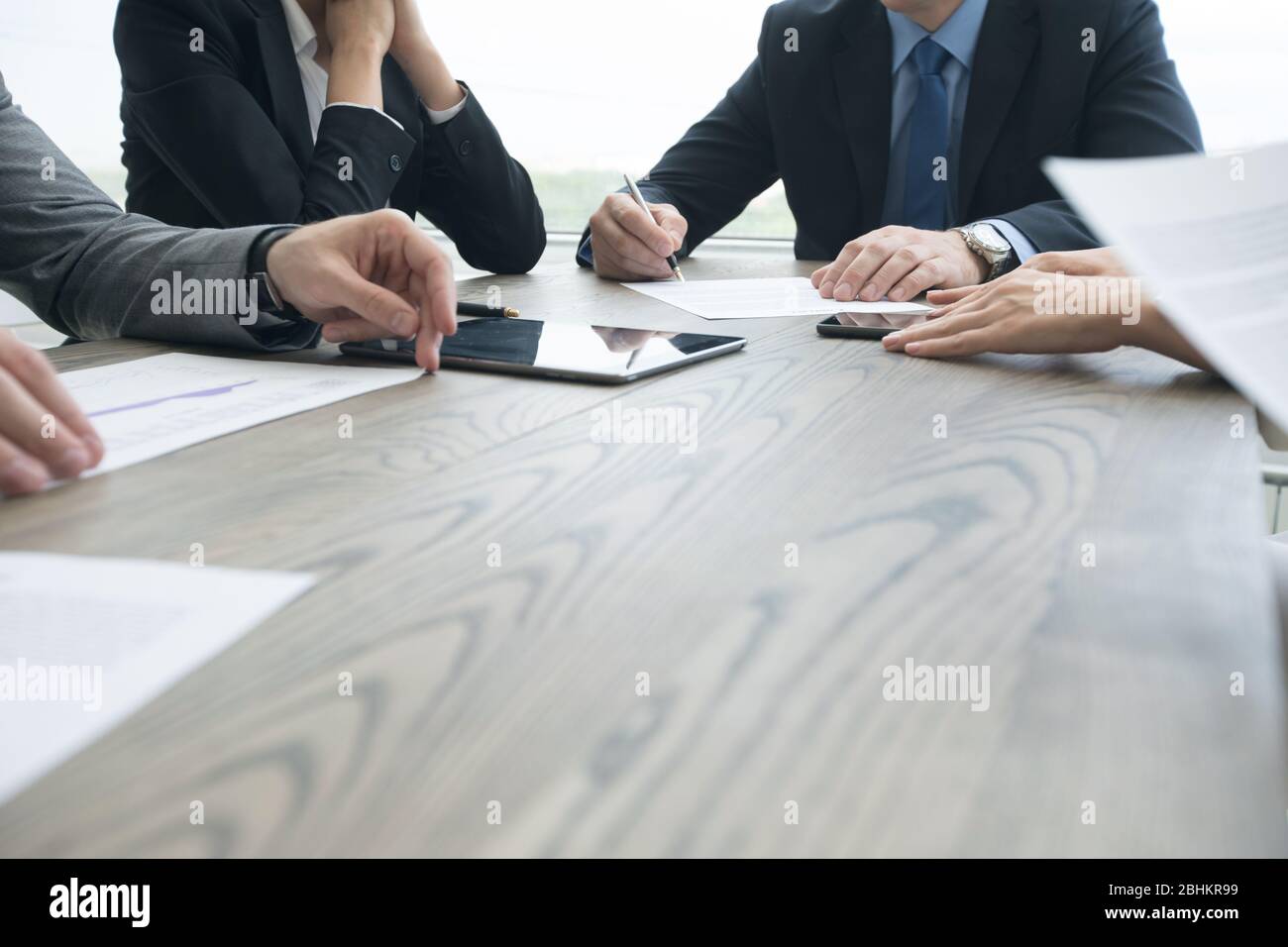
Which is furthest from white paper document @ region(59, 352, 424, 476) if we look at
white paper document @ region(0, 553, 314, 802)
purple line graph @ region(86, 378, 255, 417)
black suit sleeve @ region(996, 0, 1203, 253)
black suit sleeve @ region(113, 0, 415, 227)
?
black suit sleeve @ region(996, 0, 1203, 253)

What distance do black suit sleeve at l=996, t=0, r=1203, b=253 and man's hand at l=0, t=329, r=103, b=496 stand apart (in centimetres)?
132

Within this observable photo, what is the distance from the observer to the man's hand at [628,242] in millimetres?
1355

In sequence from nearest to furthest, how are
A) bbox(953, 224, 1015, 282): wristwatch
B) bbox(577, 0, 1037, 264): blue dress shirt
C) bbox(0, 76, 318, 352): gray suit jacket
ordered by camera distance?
bbox(0, 76, 318, 352): gray suit jacket < bbox(953, 224, 1015, 282): wristwatch < bbox(577, 0, 1037, 264): blue dress shirt

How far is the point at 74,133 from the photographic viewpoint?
2734mm

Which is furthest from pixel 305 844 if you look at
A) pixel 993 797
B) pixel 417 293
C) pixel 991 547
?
pixel 417 293

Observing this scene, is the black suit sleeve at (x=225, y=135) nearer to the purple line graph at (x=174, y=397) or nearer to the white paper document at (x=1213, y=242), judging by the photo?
the purple line graph at (x=174, y=397)

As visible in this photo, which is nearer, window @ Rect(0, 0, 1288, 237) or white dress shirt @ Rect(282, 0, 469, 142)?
white dress shirt @ Rect(282, 0, 469, 142)

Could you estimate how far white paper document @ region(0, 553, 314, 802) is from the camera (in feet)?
0.94

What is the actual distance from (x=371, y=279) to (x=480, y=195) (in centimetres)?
81

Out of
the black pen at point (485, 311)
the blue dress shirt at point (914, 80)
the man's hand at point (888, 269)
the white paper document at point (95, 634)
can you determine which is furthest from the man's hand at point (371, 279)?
the blue dress shirt at point (914, 80)

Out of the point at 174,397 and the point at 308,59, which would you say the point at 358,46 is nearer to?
the point at 308,59

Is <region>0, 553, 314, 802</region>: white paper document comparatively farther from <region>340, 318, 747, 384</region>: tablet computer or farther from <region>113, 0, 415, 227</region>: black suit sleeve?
<region>113, 0, 415, 227</region>: black suit sleeve

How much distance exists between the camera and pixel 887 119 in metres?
1.72
